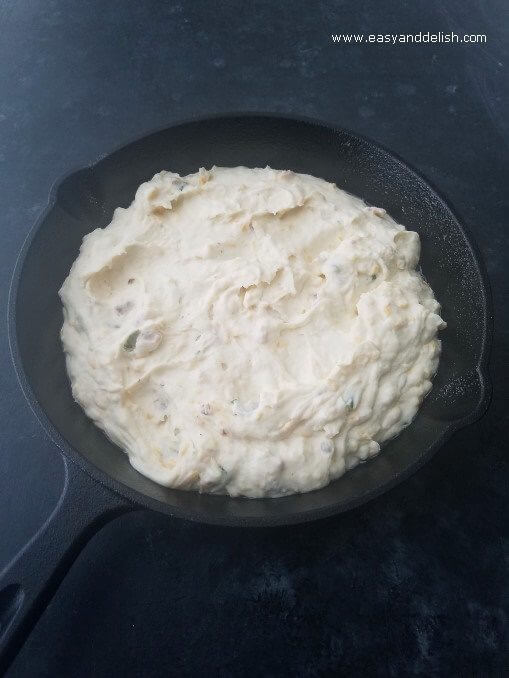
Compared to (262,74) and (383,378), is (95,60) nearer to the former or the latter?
(262,74)

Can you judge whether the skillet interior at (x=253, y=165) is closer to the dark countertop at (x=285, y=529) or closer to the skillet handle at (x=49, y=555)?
the skillet handle at (x=49, y=555)

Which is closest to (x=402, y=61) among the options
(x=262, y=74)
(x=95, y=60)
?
(x=262, y=74)

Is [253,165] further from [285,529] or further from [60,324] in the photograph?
[285,529]

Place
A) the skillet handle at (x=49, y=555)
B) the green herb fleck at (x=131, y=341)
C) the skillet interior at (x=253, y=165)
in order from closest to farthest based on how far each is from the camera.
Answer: the skillet handle at (x=49, y=555) → the skillet interior at (x=253, y=165) → the green herb fleck at (x=131, y=341)

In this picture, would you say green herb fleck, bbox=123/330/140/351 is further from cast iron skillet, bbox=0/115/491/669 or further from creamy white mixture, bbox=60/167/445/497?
cast iron skillet, bbox=0/115/491/669

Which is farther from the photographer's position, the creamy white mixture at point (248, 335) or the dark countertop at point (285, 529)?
the dark countertop at point (285, 529)

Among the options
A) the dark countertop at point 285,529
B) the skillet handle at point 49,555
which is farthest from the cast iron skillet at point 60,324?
the dark countertop at point 285,529

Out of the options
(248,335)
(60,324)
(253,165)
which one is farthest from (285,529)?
(253,165)
